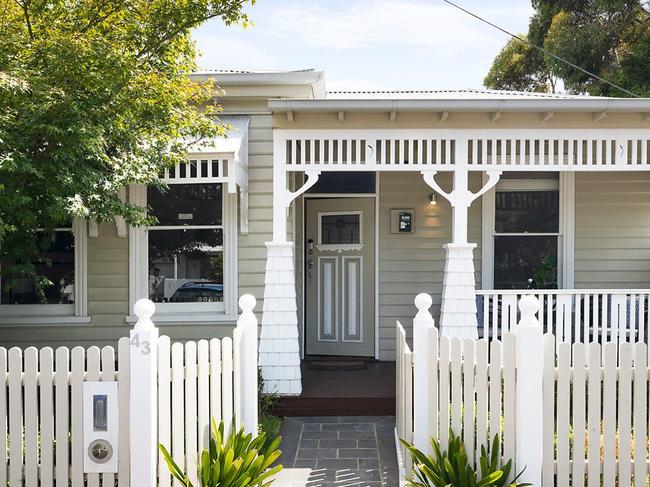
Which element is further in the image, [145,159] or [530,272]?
[530,272]

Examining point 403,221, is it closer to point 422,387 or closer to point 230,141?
point 230,141

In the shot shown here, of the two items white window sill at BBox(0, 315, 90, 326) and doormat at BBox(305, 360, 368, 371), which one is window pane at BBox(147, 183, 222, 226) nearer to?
white window sill at BBox(0, 315, 90, 326)


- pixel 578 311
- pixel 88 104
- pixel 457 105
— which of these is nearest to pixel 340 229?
pixel 457 105

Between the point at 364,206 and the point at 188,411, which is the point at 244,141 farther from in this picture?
the point at 188,411

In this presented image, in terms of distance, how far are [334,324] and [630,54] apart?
44.1 ft

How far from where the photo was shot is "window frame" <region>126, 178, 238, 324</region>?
23.1 feet

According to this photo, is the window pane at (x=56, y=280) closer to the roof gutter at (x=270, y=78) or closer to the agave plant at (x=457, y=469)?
the roof gutter at (x=270, y=78)

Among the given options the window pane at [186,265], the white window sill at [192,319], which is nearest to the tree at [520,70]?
the window pane at [186,265]

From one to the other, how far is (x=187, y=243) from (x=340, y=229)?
86.1 inches

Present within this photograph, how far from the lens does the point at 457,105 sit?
618 cm

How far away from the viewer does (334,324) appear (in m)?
8.30

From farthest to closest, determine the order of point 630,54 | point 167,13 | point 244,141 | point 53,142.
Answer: point 630,54 < point 244,141 < point 167,13 < point 53,142

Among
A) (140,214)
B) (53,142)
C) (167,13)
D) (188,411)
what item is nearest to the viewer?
(188,411)

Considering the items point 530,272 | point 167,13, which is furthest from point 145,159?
point 530,272
